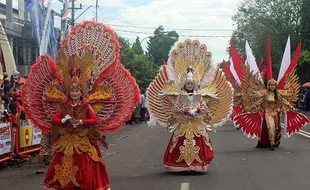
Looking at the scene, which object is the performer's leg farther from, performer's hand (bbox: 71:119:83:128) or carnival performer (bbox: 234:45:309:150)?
performer's hand (bbox: 71:119:83:128)

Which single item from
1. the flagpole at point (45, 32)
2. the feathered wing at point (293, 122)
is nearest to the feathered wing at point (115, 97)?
the feathered wing at point (293, 122)

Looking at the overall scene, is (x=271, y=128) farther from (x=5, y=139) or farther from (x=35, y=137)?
(x=5, y=139)

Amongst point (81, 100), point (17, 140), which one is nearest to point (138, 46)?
point (17, 140)

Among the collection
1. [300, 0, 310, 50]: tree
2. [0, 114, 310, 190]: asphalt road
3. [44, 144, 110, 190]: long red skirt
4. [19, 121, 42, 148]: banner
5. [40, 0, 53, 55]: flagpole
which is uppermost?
[300, 0, 310, 50]: tree

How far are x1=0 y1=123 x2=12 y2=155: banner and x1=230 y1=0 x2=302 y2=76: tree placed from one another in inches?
1512

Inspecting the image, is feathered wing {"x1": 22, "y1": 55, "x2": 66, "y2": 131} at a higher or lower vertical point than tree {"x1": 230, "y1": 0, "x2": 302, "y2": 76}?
lower

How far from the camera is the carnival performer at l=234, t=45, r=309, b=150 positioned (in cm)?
1310

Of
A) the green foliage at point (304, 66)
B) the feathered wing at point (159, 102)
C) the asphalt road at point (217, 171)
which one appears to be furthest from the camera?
the green foliage at point (304, 66)

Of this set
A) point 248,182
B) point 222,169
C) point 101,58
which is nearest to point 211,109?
point 222,169

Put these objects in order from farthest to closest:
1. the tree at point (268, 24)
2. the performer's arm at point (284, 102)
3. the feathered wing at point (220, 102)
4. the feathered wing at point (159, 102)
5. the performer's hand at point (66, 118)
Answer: the tree at point (268, 24), the performer's arm at point (284, 102), the feathered wing at point (159, 102), the feathered wing at point (220, 102), the performer's hand at point (66, 118)

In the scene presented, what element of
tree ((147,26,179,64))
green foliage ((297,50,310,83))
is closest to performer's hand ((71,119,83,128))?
green foliage ((297,50,310,83))

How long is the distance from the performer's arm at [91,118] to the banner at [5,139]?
4.35m

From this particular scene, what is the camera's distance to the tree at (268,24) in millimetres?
49438

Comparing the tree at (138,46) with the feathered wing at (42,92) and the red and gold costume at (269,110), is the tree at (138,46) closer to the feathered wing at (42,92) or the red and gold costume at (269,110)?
the red and gold costume at (269,110)
